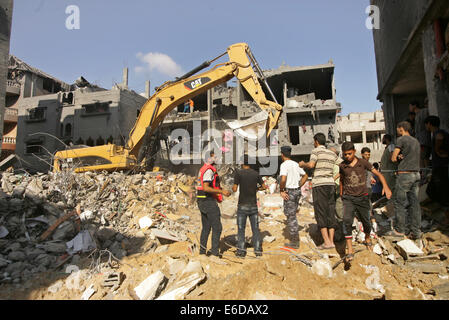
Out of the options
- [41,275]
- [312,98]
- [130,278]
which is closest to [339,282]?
[130,278]

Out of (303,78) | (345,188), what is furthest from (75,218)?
(303,78)

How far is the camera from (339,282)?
10.4 ft

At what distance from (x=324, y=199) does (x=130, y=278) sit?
3015 mm

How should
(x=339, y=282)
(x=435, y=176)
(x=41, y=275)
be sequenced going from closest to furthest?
(x=339, y=282) < (x=41, y=275) < (x=435, y=176)

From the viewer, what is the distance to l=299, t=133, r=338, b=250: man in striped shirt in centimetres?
382

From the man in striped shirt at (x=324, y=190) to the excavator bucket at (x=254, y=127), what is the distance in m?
2.97

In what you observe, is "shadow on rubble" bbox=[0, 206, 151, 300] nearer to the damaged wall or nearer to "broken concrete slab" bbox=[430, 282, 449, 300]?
"broken concrete slab" bbox=[430, 282, 449, 300]

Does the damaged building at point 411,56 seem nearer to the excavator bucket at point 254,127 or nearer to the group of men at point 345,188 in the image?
the group of men at point 345,188

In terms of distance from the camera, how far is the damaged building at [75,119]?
16828 mm

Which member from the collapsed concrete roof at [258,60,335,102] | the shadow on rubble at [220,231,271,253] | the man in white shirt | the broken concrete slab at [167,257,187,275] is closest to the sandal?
Result: the man in white shirt

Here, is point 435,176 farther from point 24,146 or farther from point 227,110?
point 24,146

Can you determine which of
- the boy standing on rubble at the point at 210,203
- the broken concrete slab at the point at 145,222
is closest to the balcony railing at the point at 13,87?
the broken concrete slab at the point at 145,222

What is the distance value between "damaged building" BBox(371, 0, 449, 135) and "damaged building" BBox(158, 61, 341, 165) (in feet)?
21.3

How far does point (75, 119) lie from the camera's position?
1769cm
